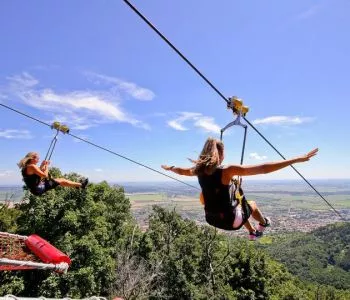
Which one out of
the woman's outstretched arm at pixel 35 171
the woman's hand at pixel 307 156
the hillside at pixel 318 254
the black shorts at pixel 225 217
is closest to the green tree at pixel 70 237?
the woman's outstretched arm at pixel 35 171

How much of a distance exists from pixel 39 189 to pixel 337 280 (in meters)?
84.8

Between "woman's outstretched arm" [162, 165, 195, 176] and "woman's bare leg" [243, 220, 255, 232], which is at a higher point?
"woman's outstretched arm" [162, 165, 195, 176]

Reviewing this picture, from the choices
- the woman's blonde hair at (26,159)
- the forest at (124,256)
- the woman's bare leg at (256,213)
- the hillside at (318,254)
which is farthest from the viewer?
the hillside at (318,254)

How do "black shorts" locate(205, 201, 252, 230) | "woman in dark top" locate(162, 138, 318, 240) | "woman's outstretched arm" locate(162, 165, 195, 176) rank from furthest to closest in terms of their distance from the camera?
"woman's outstretched arm" locate(162, 165, 195, 176) < "black shorts" locate(205, 201, 252, 230) < "woman in dark top" locate(162, 138, 318, 240)

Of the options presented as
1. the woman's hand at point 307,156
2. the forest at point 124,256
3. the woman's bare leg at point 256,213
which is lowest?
the forest at point 124,256

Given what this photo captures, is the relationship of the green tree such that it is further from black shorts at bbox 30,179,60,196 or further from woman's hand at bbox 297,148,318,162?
woman's hand at bbox 297,148,318,162

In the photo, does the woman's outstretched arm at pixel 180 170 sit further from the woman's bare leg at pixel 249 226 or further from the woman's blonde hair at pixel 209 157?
the woman's bare leg at pixel 249 226

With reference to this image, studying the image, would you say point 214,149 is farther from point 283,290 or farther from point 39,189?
point 283,290

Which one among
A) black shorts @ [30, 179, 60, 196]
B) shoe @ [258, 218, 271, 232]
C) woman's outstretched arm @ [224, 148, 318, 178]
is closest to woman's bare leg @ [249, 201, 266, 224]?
shoe @ [258, 218, 271, 232]

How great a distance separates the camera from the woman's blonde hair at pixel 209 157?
3.69m

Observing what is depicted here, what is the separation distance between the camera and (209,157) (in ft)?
12.2

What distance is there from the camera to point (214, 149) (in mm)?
3777

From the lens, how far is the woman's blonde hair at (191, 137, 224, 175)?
3.69 m

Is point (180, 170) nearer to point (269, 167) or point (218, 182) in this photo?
point (218, 182)
